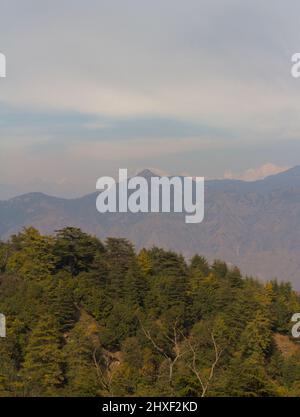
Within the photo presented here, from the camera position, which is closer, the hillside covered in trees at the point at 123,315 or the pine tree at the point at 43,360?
the pine tree at the point at 43,360

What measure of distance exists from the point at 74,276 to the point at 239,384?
39.1m

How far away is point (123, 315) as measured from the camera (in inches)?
2164

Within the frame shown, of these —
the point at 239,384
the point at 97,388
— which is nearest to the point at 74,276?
the point at 97,388

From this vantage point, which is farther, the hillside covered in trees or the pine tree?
the hillside covered in trees

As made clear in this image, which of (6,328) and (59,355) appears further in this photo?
(6,328)

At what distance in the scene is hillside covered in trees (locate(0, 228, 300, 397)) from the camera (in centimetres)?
4616

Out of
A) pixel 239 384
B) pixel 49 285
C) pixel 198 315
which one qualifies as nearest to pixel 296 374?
pixel 198 315

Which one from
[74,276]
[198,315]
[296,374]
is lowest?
[296,374]

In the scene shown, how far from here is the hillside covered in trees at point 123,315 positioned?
46156 mm

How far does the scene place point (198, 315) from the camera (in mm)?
59625
